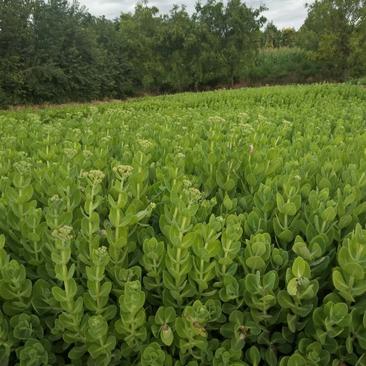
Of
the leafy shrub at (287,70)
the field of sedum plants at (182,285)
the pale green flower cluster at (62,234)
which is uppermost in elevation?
the pale green flower cluster at (62,234)

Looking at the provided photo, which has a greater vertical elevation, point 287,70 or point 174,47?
point 174,47

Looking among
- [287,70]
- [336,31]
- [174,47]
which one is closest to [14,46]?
[174,47]

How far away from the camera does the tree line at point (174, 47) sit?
33094 millimetres

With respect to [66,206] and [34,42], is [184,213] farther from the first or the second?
[34,42]

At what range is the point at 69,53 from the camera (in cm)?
3338

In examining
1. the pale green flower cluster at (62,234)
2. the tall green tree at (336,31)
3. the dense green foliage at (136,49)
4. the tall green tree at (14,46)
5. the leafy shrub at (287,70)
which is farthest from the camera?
the leafy shrub at (287,70)

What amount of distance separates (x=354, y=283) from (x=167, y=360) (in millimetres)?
670

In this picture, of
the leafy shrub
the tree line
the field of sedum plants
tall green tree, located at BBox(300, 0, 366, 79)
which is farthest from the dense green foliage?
the field of sedum plants

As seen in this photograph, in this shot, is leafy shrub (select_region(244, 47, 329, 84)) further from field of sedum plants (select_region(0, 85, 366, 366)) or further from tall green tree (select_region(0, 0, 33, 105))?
field of sedum plants (select_region(0, 85, 366, 366))

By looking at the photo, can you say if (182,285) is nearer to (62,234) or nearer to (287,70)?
(62,234)

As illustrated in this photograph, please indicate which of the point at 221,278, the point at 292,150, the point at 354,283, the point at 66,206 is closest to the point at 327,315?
the point at 354,283

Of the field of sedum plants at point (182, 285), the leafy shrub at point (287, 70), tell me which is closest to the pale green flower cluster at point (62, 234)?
the field of sedum plants at point (182, 285)

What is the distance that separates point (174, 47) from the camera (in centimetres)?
3988

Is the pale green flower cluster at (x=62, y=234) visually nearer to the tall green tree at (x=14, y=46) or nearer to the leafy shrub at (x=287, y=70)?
the tall green tree at (x=14, y=46)
